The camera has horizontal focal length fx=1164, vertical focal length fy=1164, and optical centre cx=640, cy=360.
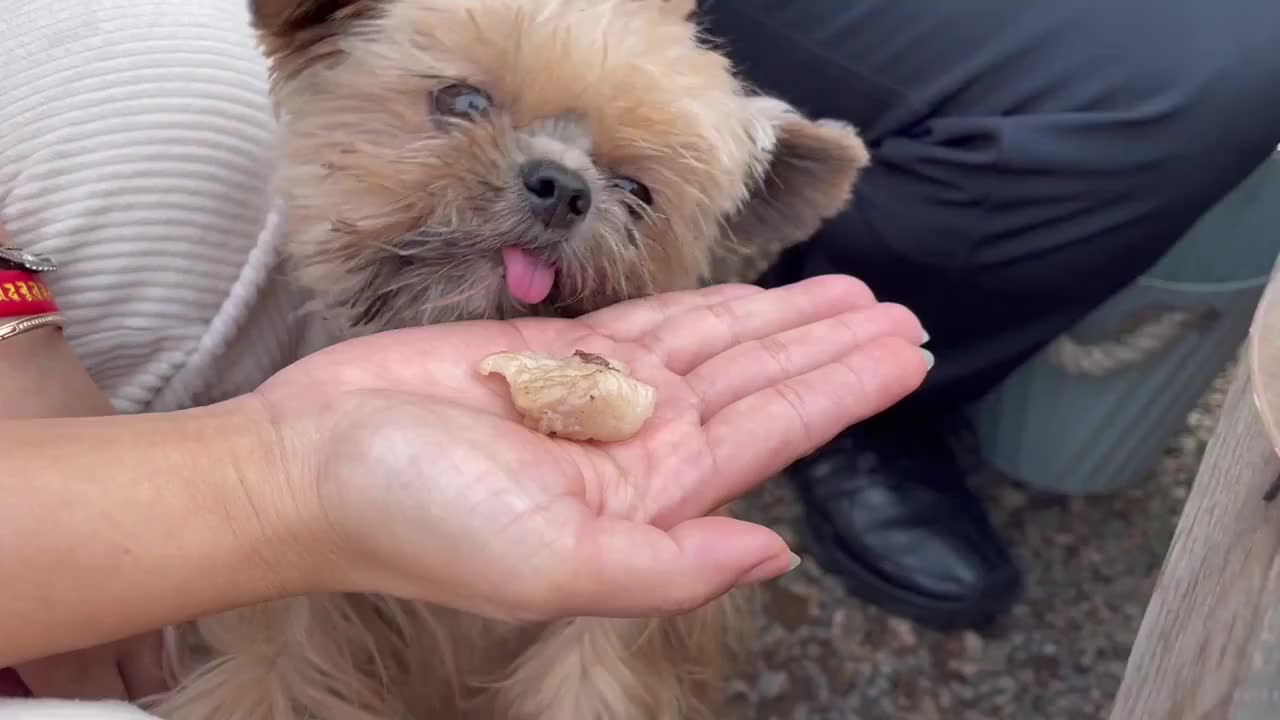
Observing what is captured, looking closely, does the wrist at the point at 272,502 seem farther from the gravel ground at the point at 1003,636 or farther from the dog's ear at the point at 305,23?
the gravel ground at the point at 1003,636

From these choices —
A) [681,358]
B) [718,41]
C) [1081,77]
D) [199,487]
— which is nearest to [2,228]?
[199,487]

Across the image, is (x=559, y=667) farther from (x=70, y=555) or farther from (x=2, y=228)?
(x=2, y=228)

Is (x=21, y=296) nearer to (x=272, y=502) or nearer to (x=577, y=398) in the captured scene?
(x=272, y=502)

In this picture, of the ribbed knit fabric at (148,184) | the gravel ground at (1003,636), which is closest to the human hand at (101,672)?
the ribbed knit fabric at (148,184)

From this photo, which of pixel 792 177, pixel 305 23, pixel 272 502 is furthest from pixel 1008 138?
pixel 272 502

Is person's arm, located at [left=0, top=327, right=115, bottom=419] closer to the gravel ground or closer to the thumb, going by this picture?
the thumb

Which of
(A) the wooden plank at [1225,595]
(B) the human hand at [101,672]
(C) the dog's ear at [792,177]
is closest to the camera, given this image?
(A) the wooden plank at [1225,595]
